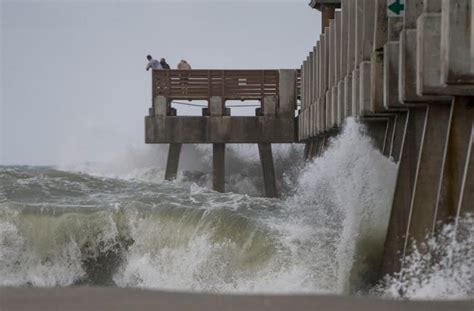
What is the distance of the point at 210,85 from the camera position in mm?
30000

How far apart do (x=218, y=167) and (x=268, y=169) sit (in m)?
1.36

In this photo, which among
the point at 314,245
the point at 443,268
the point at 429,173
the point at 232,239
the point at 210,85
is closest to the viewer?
the point at 443,268

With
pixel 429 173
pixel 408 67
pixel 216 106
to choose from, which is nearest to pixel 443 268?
pixel 429 173

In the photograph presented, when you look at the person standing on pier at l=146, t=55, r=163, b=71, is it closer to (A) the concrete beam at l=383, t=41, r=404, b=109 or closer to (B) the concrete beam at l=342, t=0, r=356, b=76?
(B) the concrete beam at l=342, t=0, r=356, b=76

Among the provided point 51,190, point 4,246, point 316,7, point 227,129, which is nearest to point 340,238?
point 4,246

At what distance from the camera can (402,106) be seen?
10797 mm

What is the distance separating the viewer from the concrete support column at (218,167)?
30.3 metres

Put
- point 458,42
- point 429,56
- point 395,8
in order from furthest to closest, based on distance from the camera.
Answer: point 395,8 → point 429,56 → point 458,42

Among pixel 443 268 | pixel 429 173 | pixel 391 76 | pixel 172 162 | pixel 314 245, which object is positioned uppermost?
pixel 391 76

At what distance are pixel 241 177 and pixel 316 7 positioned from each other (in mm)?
5330

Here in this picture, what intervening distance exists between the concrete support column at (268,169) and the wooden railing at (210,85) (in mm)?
1362

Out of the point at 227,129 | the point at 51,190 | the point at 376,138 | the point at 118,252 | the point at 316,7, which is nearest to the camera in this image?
the point at 376,138

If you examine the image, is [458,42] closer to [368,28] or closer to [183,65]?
[368,28]

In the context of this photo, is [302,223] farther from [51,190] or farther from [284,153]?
[284,153]
